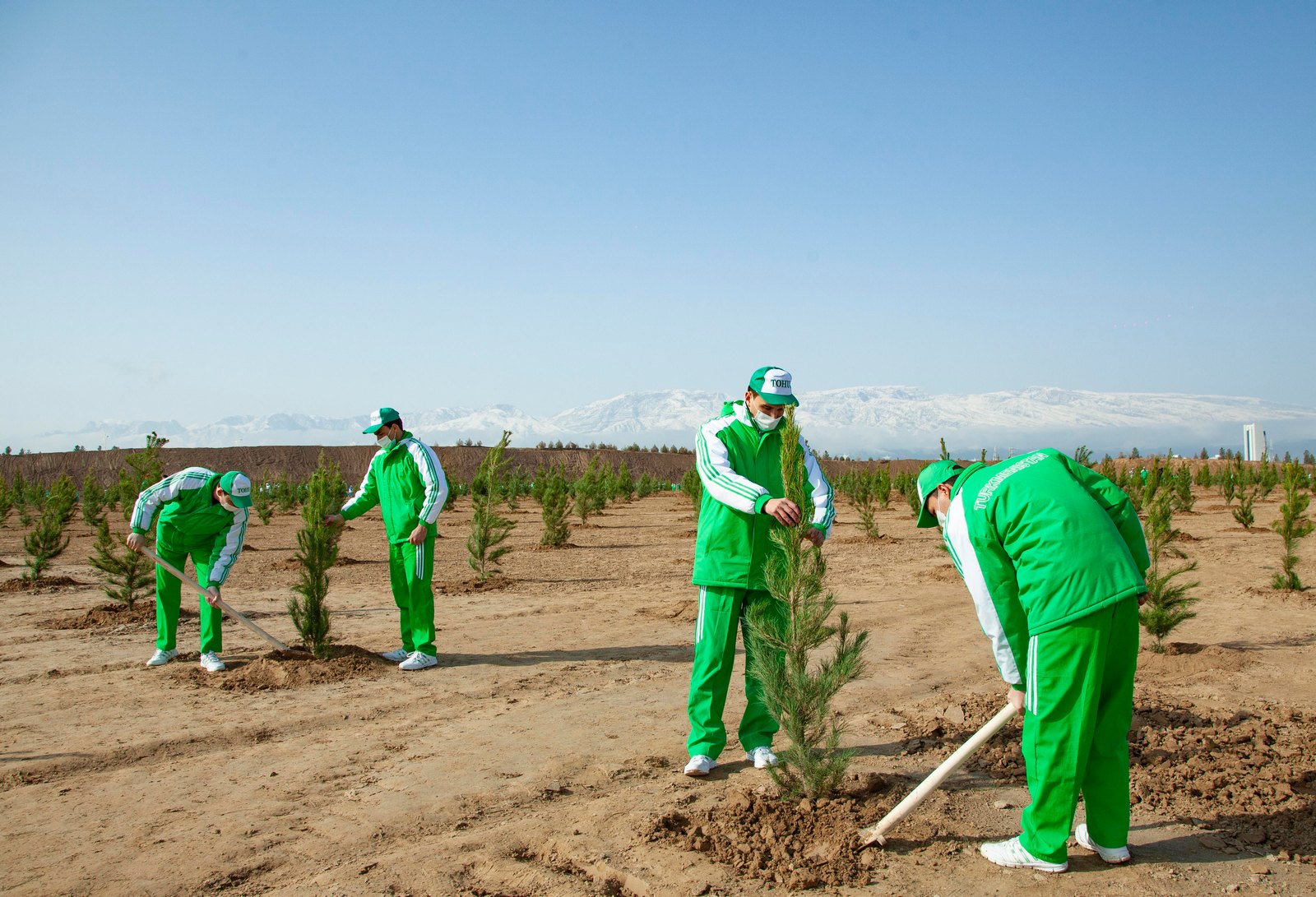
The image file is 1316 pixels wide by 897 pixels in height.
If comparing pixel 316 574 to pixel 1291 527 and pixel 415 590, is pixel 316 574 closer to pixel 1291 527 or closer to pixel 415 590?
pixel 415 590

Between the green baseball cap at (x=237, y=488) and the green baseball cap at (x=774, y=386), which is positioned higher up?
the green baseball cap at (x=774, y=386)

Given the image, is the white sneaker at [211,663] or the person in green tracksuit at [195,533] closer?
the white sneaker at [211,663]

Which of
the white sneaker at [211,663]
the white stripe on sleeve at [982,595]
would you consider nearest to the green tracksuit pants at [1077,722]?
the white stripe on sleeve at [982,595]

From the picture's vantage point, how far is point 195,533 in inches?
292

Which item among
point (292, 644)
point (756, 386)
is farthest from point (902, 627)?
point (292, 644)

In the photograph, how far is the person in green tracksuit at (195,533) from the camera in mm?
7297

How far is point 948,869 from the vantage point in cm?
345

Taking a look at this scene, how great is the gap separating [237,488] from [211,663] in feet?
4.62

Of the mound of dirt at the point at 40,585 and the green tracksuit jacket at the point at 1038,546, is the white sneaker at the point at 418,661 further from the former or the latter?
the mound of dirt at the point at 40,585

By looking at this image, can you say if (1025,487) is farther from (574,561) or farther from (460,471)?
(460,471)

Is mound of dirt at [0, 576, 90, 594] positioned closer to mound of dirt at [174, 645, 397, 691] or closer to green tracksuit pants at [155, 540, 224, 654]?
green tracksuit pants at [155, 540, 224, 654]

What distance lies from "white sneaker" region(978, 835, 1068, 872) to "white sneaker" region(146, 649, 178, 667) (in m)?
6.62

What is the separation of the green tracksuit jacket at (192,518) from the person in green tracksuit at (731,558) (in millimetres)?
4625

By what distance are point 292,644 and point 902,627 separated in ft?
18.9
